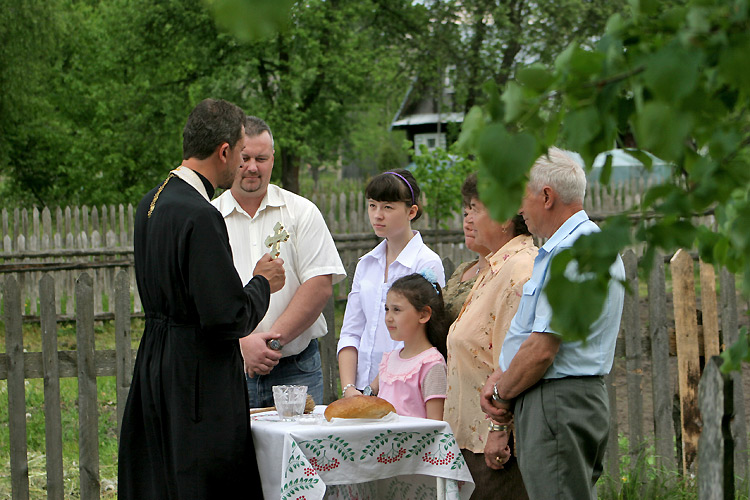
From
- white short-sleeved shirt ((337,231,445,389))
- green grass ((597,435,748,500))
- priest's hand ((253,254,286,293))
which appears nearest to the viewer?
priest's hand ((253,254,286,293))

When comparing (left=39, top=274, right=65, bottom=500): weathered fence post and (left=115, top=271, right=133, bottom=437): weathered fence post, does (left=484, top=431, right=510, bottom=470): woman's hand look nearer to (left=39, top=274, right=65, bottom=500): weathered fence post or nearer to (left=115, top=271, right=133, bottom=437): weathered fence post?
(left=115, top=271, right=133, bottom=437): weathered fence post

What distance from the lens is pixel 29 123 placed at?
22125mm

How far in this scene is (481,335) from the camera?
11.3ft

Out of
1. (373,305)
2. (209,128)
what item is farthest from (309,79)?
(209,128)

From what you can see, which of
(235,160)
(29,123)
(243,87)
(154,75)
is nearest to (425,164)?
(243,87)

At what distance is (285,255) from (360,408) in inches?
45.5

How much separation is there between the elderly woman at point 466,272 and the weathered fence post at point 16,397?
9.16 ft

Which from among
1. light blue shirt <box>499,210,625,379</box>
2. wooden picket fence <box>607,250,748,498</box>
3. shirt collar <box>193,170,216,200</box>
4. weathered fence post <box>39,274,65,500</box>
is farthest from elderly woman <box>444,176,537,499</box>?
weathered fence post <box>39,274,65,500</box>

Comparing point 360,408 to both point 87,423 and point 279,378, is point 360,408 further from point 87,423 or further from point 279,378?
point 87,423

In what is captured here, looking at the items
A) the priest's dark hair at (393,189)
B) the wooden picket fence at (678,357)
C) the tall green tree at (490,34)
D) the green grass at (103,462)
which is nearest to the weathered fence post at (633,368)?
the wooden picket fence at (678,357)

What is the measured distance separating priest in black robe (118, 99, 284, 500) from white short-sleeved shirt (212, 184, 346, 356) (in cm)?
83

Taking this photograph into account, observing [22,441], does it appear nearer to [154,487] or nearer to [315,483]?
[154,487]

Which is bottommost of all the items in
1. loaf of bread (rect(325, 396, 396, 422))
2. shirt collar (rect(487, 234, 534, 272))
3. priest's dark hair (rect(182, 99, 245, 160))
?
loaf of bread (rect(325, 396, 396, 422))

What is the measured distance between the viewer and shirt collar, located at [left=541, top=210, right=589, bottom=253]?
10.0 ft
